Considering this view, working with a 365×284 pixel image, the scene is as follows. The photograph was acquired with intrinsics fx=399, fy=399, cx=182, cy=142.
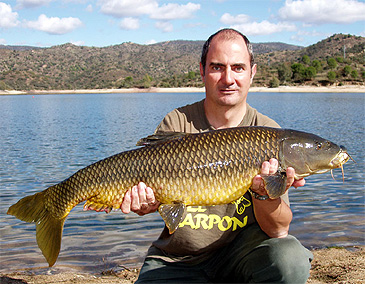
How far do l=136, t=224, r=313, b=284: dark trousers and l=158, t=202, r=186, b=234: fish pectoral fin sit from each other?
0.51 metres

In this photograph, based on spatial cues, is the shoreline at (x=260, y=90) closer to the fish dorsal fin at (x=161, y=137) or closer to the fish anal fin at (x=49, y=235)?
the fish dorsal fin at (x=161, y=137)

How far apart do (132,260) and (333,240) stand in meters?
2.83

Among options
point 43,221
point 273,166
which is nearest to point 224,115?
point 273,166

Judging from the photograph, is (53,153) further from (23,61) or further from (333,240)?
(23,61)

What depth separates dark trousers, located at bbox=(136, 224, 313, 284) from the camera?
9.76ft

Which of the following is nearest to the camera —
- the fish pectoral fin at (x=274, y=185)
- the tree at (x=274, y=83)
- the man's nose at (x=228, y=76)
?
the fish pectoral fin at (x=274, y=185)

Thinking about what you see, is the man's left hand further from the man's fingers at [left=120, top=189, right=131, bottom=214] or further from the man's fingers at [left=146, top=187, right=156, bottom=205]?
the man's fingers at [left=120, top=189, right=131, bottom=214]

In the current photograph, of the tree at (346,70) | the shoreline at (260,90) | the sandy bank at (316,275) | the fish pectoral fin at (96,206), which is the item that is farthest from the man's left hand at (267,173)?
the tree at (346,70)

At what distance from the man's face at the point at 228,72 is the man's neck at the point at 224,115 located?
6 cm

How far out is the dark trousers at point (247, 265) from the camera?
2.97 metres

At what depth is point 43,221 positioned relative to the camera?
130 inches

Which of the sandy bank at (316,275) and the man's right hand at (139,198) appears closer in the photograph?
the man's right hand at (139,198)

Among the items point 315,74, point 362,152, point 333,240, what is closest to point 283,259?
point 333,240

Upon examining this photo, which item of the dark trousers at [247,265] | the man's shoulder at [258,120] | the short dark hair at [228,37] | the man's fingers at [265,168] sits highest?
the short dark hair at [228,37]
